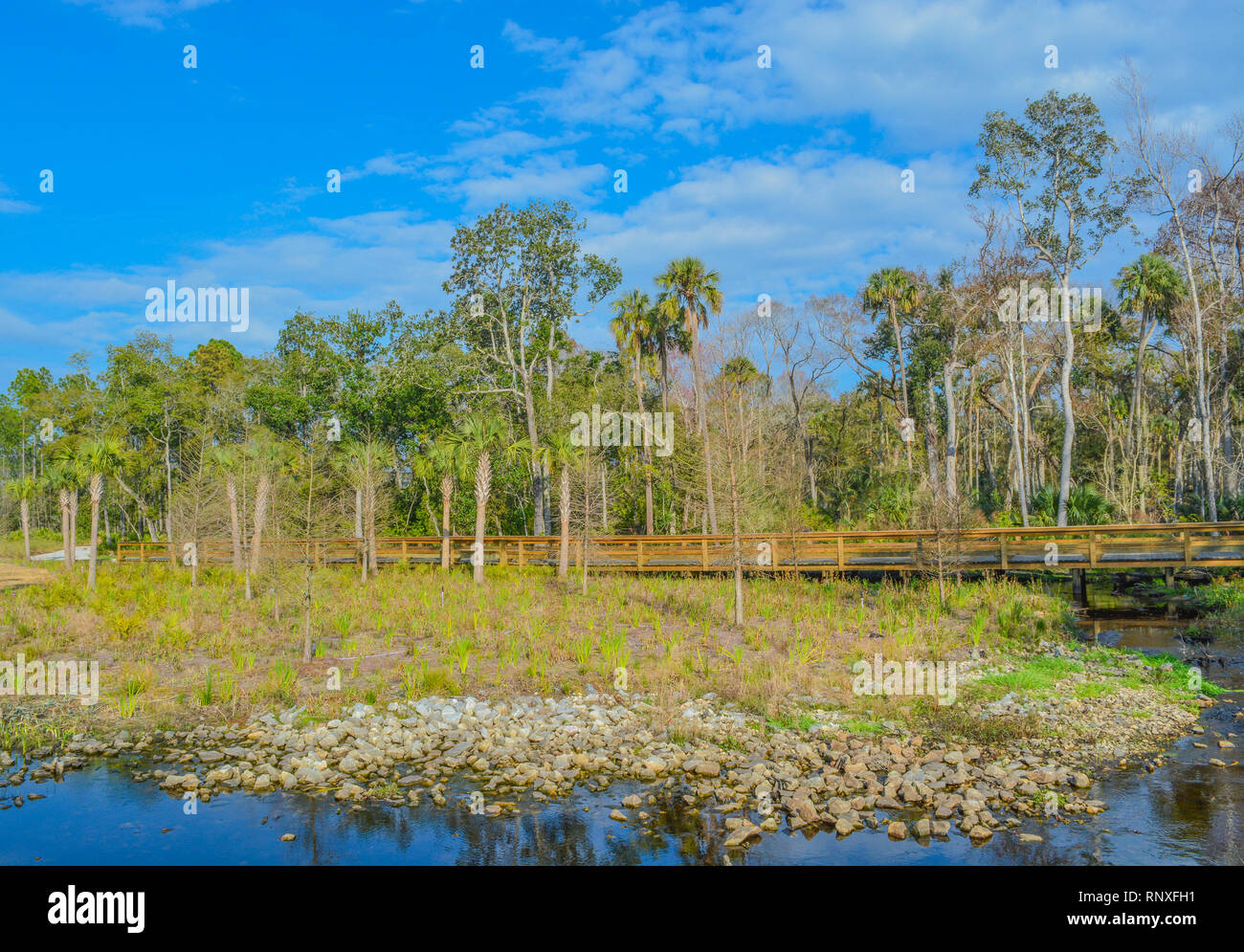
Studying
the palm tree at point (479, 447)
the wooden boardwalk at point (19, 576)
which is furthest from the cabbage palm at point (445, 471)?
the wooden boardwalk at point (19, 576)

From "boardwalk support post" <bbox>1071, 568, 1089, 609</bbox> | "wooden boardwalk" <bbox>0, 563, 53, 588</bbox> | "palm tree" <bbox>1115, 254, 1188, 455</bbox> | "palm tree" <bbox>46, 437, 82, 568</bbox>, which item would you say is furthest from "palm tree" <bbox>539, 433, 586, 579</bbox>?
"palm tree" <bbox>1115, 254, 1188, 455</bbox>

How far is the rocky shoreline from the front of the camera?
29.0 feet

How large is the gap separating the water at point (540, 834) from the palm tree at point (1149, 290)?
1264 inches

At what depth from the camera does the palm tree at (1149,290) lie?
115 ft

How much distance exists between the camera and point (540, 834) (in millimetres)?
8359

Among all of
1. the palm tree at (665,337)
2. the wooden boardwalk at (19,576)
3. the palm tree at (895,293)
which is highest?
the palm tree at (895,293)

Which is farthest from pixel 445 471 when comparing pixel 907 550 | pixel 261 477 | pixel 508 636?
pixel 907 550

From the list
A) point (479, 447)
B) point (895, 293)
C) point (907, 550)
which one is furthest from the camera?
point (895, 293)

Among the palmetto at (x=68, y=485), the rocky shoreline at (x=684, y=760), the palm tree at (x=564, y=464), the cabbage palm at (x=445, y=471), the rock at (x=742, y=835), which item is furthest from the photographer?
the palmetto at (x=68, y=485)

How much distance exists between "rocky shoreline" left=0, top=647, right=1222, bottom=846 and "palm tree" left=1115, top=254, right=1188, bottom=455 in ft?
94.5

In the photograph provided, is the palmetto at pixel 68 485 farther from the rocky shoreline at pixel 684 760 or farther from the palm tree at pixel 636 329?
the rocky shoreline at pixel 684 760

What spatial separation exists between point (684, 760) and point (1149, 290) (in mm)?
35424

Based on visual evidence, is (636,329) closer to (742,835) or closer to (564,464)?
(564,464)
